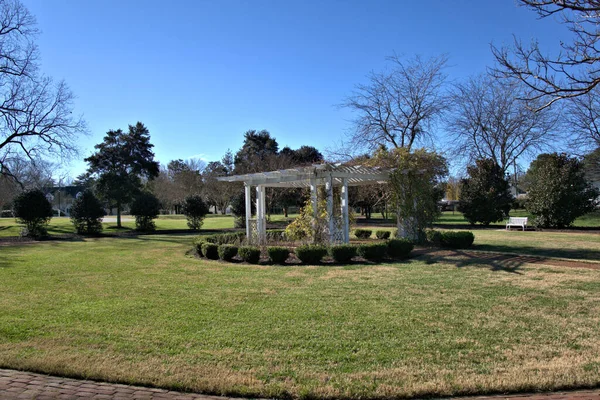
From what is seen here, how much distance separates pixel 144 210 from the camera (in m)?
27.5

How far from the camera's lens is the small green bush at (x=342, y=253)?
11.1m

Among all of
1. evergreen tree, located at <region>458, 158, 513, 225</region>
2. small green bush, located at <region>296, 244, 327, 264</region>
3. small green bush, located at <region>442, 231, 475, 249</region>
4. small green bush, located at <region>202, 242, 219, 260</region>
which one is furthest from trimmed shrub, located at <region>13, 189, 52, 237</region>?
evergreen tree, located at <region>458, 158, 513, 225</region>

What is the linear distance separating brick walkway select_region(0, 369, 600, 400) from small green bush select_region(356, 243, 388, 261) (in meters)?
7.72

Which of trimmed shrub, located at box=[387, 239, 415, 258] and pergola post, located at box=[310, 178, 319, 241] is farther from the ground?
pergola post, located at box=[310, 178, 319, 241]

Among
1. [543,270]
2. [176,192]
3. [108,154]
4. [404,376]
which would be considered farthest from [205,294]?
[176,192]

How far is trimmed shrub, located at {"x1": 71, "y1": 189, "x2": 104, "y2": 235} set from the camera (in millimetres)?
24891

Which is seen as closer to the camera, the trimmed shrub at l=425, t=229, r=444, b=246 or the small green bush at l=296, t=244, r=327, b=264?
the small green bush at l=296, t=244, r=327, b=264

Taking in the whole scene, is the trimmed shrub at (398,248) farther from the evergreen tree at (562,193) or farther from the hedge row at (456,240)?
the evergreen tree at (562,193)

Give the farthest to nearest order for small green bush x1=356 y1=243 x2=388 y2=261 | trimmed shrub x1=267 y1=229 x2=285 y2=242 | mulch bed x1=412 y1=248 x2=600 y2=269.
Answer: trimmed shrub x1=267 y1=229 x2=285 y2=242 < small green bush x1=356 y1=243 x2=388 y2=261 < mulch bed x1=412 y1=248 x2=600 y2=269

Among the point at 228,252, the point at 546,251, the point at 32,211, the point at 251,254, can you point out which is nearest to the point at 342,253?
the point at 251,254

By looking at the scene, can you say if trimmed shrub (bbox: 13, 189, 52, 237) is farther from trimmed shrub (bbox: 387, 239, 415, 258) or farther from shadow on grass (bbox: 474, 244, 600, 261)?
shadow on grass (bbox: 474, 244, 600, 261)

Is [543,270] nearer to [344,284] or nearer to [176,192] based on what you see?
[344,284]

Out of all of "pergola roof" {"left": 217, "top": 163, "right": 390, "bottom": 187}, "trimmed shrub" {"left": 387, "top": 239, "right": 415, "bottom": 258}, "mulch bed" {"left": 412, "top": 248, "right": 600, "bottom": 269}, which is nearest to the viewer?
"mulch bed" {"left": 412, "top": 248, "right": 600, "bottom": 269}

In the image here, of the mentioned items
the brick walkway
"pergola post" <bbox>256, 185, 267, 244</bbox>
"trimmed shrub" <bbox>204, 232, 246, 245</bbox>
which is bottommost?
the brick walkway
